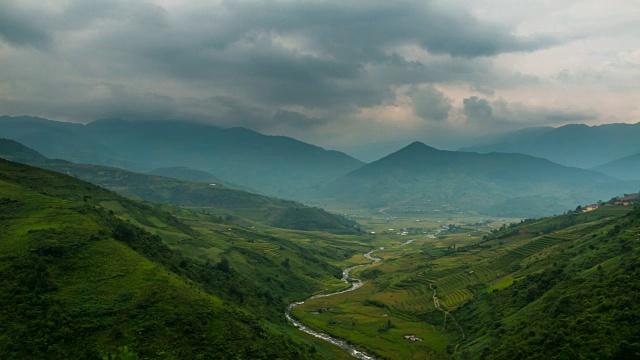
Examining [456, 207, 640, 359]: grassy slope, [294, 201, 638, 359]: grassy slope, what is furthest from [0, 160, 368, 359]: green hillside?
[456, 207, 640, 359]: grassy slope

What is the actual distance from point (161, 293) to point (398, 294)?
98.8 m

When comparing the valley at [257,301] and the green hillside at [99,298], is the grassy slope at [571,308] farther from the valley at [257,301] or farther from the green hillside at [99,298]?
the green hillside at [99,298]

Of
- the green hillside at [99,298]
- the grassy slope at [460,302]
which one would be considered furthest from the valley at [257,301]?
the grassy slope at [460,302]

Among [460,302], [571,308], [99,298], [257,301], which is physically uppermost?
[571,308]

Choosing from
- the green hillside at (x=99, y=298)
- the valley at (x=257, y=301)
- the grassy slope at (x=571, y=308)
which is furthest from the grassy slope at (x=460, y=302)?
the green hillside at (x=99, y=298)

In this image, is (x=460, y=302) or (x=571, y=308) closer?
(x=571, y=308)

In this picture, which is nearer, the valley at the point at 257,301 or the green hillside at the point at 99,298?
the green hillside at the point at 99,298

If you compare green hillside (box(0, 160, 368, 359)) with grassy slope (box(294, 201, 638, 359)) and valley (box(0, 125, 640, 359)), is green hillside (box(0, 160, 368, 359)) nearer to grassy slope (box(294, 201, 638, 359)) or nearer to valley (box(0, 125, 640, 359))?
valley (box(0, 125, 640, 359))

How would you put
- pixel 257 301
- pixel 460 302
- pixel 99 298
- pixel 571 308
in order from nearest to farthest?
pixel 99 298
pixel 571 308
pixel 257 301
pixel 460 302

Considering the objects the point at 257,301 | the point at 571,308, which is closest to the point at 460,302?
the point at 571,308

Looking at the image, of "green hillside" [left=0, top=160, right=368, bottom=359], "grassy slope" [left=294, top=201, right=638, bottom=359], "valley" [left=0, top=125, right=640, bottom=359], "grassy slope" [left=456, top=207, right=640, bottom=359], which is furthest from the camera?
"grassy slope" [left=294, top=201, right=638, bottom=359]

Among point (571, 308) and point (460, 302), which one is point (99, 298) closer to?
point (571, 308)

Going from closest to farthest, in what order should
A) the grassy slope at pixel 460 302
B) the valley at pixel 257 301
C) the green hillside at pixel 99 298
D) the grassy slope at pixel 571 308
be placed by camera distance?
the green hillside at pixel 99 298 → the grassy slope at pixel 571 308 → the valley at pixel 257 301 → the grassy slope at pixel 460 302

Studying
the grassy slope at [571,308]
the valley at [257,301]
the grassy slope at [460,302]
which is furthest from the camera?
the grassy slope at [460,302]
